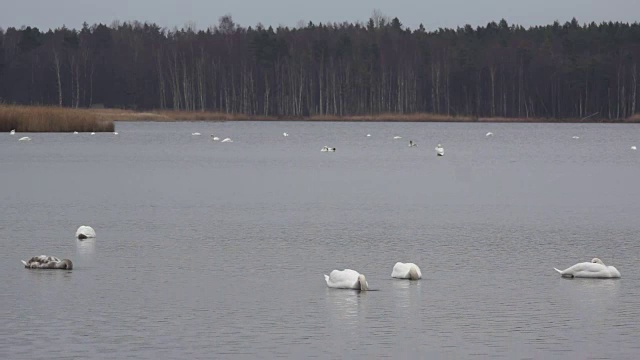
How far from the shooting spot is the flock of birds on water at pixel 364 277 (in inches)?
555

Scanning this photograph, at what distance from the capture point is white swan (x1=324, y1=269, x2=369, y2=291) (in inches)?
552

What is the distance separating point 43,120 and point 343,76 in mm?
54724

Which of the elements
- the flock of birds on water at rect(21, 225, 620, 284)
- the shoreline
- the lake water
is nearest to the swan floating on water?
the flock of birds on water at rect(21, 225, 620, 284)

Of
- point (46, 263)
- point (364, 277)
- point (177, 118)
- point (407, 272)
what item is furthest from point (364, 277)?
point (177, 118)

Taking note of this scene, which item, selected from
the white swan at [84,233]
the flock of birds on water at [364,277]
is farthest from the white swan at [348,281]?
the white swan at [84,233]

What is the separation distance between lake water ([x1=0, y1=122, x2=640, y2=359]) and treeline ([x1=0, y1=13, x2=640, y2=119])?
72047 millimetres

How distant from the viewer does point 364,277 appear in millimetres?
14203

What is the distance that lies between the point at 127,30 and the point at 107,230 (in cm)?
12331

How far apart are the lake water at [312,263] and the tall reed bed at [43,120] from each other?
24646mm

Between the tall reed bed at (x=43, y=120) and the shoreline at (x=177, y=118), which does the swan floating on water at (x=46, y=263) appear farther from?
the shoreline at (x=177, y=118)

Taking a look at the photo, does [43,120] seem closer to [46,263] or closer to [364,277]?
[46,263]

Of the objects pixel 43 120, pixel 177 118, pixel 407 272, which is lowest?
pixel 177 118

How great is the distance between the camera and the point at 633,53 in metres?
109

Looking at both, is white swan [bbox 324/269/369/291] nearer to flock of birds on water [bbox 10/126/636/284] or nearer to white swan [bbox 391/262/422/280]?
flock of birds on water [bbox 10/126/636/284]
